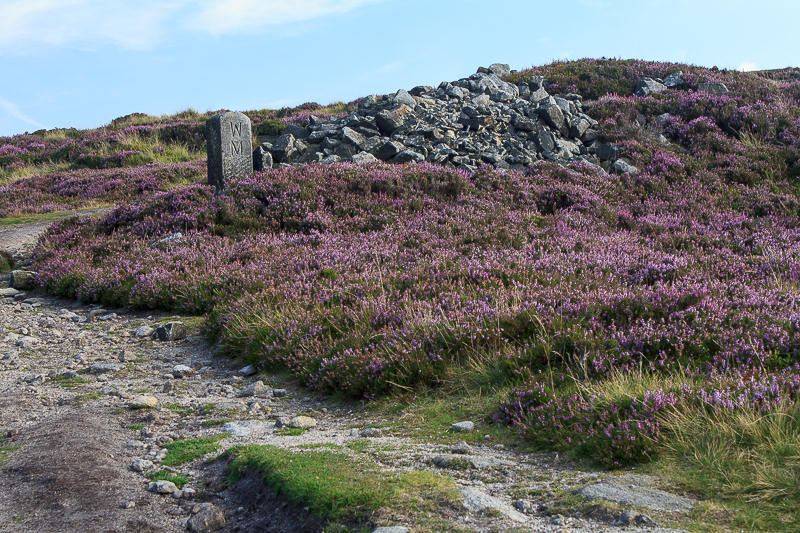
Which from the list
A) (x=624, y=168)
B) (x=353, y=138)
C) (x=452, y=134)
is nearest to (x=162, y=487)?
(x=353, y=138)

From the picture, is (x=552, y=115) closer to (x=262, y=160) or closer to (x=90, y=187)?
(x=262, y=160)

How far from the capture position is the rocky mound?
724 inches

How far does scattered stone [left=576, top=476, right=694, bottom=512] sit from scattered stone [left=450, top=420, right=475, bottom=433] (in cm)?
149

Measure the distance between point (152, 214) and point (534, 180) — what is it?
9876 millimetres

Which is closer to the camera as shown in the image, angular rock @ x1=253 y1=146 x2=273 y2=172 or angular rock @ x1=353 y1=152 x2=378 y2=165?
angular rock @ x1=353 y1=152 x2=378 y2=165

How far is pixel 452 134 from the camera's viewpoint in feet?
63.9

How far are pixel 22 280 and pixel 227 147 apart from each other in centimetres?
645

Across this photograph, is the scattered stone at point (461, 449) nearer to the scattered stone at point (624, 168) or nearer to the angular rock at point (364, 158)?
the angular rock at point (364, 158)

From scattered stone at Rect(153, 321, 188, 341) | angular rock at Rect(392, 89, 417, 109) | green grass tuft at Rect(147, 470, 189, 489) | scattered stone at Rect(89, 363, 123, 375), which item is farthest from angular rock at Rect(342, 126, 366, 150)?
green grass tuft at Rect(147, 470, 189, 489)

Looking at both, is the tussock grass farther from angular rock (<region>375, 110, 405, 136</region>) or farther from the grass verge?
angular rock (<region>375, 110, 405, 136</region>)

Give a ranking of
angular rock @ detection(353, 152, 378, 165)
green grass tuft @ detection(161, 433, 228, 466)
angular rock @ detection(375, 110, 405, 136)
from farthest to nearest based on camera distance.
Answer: angular rock @ detection(375, 110, 405, 136), angular rock @ detection(353, 152, 378, 165), green grass tuft @ detection(161, 433, 228, 466)

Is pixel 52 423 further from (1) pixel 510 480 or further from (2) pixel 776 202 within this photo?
(2) pixel 776 202

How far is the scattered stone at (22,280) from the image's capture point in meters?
13.0

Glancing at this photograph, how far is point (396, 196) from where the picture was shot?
15117 millimetres
